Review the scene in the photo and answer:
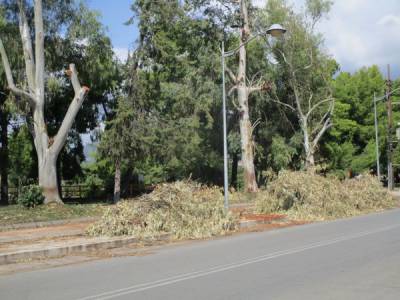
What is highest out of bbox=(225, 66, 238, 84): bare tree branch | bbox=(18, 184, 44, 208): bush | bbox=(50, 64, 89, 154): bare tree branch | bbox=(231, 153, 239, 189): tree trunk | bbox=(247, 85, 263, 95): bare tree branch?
bbox=(225, 66, 238, 84): bare tree branch

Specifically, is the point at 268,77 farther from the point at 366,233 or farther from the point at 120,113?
the point at 366,233

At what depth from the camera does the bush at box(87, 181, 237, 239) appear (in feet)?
56.6

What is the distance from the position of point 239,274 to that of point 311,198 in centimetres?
1401

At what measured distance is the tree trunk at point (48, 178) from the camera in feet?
86.8

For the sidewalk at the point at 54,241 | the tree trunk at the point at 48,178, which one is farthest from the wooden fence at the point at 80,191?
the sidewalk at the point at 54,241

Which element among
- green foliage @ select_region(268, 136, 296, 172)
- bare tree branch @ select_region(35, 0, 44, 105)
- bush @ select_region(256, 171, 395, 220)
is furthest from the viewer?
green foliage @ select_region(268, 136, 296, 172)

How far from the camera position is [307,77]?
47.2 meters

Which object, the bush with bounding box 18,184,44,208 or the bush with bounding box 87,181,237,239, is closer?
the bush with bounding box 87,181,237,239

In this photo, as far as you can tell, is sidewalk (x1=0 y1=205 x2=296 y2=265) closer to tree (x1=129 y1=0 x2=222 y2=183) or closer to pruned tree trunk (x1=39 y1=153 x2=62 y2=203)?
pruned tree trunk (x1=39 y1=153 x2=62 y2=203)

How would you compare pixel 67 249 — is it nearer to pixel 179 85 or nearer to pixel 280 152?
pixel 179 85

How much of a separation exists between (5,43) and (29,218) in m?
12.2

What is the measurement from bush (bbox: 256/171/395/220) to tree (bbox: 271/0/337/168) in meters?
19.6

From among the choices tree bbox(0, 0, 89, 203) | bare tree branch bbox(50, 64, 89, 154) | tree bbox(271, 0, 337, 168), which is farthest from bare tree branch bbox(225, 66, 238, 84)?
tree bbox(0, 0, 89, 203)

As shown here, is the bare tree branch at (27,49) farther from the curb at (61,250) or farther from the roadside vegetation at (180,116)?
the curb at (61,250)
